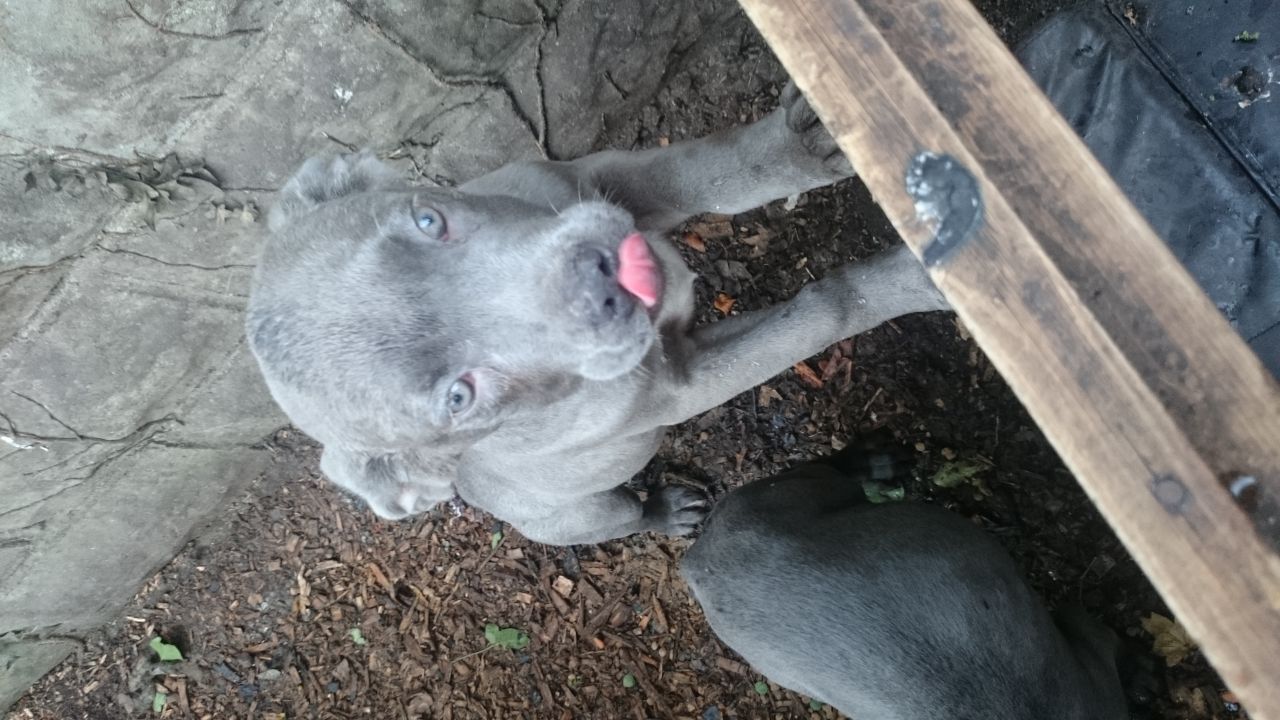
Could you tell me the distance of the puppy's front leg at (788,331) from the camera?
10.6 ft

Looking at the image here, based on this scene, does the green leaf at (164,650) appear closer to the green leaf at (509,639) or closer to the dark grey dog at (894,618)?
the green leaf at (509,639)

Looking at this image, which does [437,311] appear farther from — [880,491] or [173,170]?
[880,491]

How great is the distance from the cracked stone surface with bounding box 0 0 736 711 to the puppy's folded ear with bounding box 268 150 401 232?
0.59 metres

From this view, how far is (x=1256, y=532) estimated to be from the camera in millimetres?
1440

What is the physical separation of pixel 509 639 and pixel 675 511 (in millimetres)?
1385

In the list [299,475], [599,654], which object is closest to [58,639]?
[299,475]

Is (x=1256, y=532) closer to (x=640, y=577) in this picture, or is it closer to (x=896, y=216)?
(x=896, y=216)

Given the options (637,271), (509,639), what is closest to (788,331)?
(637,271)

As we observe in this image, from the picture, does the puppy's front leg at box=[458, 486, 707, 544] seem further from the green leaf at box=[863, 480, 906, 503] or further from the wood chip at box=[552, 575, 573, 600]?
the green leaf at box=[863, 480, 906, 503]

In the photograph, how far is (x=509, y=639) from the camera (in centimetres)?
527

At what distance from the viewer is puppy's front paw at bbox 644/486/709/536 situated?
4.95 m

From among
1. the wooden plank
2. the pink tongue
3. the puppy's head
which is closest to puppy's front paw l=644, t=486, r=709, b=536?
the puppy's head

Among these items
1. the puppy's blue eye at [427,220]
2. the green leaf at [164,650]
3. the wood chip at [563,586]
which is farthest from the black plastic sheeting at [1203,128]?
the green leaf at [164,650]

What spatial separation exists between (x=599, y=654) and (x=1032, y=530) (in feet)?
8.67
